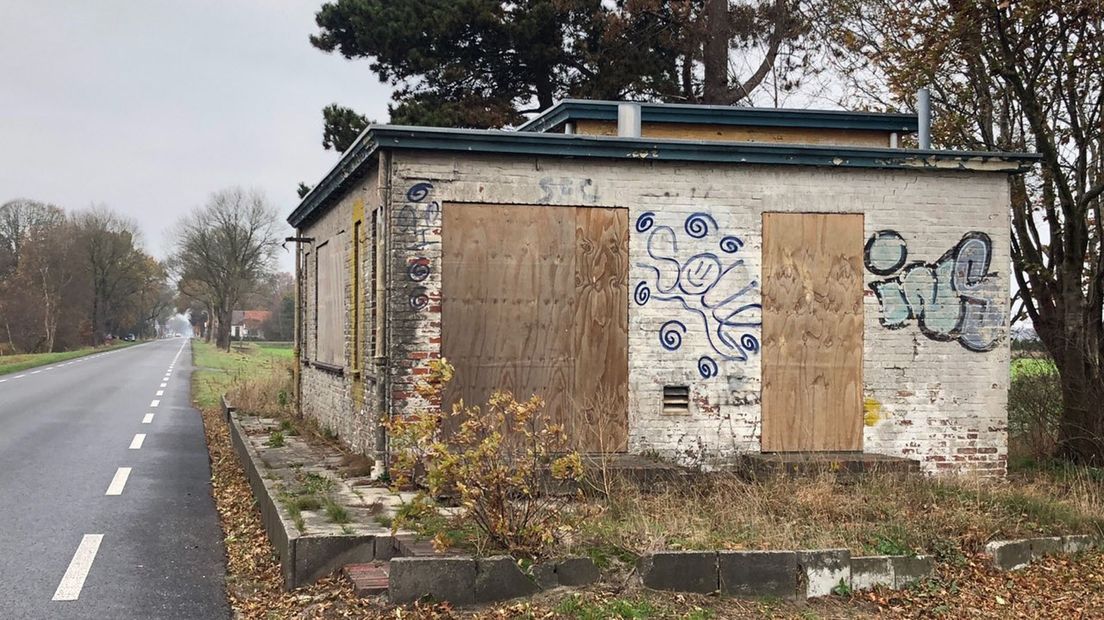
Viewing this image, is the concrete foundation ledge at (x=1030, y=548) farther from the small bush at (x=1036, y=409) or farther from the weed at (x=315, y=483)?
the weed at (x=315, y=483)

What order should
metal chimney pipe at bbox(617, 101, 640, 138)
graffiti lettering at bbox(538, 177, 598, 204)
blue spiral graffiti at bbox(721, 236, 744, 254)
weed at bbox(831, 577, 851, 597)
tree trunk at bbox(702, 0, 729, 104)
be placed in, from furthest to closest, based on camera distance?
tree trunk at bbox(702, 0, 729, 104)
metal chimney pipe at bbox(617, 101, 640, 138)
blue spiral graffiti at bbox(721, 236, 744, 254)
graffiti lettering at bbox(538, 177, 598, 204)
weed at bbox(831, 577, 851, 597)

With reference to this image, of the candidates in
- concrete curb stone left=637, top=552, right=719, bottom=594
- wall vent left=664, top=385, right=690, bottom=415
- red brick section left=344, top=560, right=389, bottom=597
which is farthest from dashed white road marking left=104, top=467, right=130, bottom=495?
concrete curb stone left=637, top=552, right=719, bottom=594

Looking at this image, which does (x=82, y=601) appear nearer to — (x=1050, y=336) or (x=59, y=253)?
(x=1050, y=336)

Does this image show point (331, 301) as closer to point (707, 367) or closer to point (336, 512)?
point (707, 367)

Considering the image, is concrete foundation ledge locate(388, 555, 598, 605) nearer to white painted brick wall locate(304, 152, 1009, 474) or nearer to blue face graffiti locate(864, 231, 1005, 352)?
white painted brick wall locate(304, 152, 1009, 474)

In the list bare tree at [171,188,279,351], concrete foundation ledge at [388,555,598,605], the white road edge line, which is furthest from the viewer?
bare tree at [171,188,279,351]

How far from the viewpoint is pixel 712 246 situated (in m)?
10.5

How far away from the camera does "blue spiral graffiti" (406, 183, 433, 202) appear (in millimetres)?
9812

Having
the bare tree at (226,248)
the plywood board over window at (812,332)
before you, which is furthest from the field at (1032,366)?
the bare tree at (226,248)

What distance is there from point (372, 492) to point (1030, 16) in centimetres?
912

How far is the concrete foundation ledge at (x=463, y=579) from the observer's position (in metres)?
6.16

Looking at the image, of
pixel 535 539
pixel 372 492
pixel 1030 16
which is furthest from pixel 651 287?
pixel 1030 16

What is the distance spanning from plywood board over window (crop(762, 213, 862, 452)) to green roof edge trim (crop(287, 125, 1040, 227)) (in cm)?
66

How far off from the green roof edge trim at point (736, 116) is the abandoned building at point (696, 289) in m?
3.02
